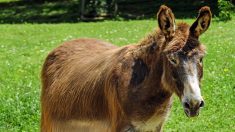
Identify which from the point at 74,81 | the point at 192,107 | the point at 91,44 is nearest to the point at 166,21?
the point at 192,107

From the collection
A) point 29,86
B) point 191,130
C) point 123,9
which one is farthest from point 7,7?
point 191,130

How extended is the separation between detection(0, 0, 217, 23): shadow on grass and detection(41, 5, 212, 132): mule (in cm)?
2153

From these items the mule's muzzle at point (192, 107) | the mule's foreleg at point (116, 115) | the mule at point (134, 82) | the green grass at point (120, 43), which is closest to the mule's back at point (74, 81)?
the mule at point (134, 82)

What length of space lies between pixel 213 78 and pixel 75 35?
9.77 metres

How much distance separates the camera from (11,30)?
68.9ft

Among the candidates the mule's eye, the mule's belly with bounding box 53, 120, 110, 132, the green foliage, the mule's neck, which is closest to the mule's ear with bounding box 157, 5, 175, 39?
the mule's neck

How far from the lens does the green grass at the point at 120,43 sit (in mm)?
8641

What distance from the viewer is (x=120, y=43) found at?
632 inches

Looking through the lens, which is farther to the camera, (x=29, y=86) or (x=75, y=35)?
(x=75, y=35)

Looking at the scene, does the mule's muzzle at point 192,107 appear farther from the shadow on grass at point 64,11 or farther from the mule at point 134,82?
the shadow on grass at point 64,11

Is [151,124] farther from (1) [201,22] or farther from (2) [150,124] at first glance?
(1) [201,22]

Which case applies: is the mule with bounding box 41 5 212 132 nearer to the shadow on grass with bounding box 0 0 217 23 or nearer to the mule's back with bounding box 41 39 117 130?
the mule's back with bounding box 41 39 117 130

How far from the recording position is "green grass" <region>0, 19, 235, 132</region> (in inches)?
340

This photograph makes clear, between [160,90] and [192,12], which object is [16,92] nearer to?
[160,90]
